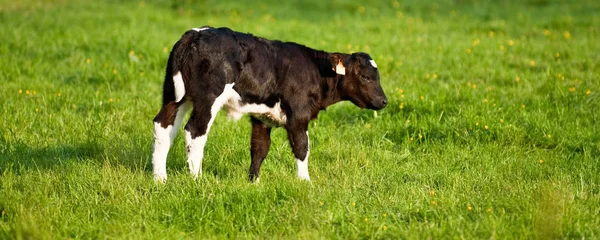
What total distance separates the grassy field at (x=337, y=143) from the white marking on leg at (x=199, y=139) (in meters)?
0.14

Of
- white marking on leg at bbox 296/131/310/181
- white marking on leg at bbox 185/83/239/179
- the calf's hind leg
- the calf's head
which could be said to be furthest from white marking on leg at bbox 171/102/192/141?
the calf's head

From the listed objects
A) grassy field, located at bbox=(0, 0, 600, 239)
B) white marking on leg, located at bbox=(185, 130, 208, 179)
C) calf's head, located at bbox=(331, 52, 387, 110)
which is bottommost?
grassy field, located at bbox=(0, 0, 600, 239)

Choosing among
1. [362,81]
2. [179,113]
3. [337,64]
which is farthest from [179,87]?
[362,81]

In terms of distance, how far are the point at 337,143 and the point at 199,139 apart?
6.72ft

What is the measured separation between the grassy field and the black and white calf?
335 mm

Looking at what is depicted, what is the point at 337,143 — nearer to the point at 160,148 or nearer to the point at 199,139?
the point at 199,139

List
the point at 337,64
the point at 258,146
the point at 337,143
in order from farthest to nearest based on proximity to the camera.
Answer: the point at 337,143, the point at 258,146, the point at 337,64

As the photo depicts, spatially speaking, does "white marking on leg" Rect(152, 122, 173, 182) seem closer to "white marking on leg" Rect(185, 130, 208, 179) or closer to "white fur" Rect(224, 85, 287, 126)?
"white marking on leg" Rect(185, 130, 208, 179)

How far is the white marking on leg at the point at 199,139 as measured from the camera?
6.98 meters

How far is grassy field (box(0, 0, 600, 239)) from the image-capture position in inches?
242

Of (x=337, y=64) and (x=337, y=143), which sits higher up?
(x=337, y=64)

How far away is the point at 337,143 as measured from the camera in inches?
340

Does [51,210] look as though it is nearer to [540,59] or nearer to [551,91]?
[551,91]

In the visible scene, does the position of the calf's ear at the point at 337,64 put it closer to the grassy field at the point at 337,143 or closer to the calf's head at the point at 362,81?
the calf's head at the point at 362,81
